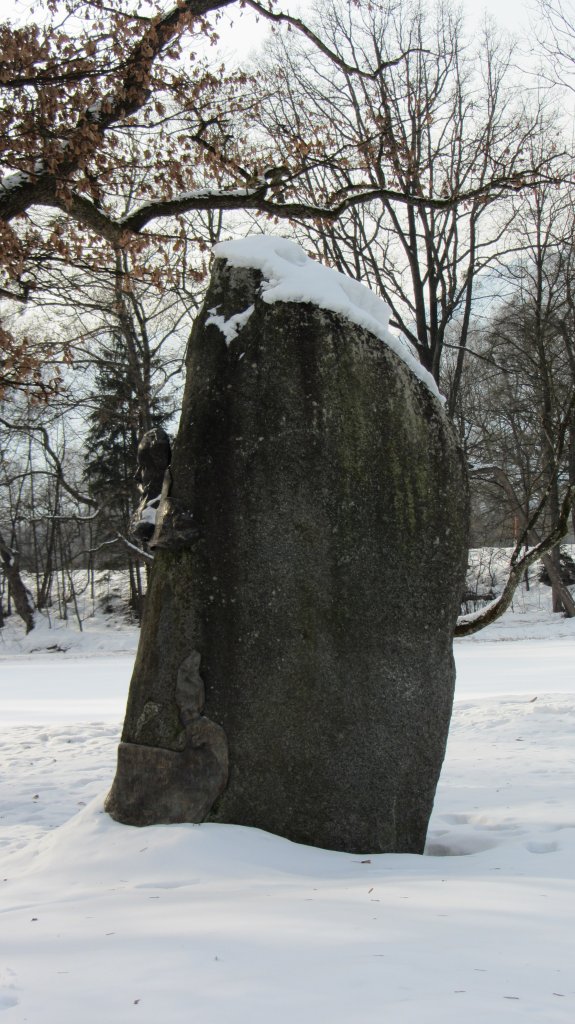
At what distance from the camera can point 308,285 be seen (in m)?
3.83

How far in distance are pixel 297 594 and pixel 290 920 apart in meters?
1.56

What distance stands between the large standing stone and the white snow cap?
5 centimetres

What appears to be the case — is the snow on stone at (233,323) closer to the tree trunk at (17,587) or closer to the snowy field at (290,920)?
the snowy field at (290,920)

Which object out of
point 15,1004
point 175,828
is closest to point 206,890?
point 175,828

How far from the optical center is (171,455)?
401 centimetres

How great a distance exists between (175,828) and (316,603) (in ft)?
3.57

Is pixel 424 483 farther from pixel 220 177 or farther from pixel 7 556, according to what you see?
pixel 7 556

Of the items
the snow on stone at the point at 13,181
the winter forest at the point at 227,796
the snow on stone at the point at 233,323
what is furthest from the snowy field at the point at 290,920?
the snow on stone at the point at 13,181

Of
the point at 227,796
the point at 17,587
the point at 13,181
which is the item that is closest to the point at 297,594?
the point at 227,796

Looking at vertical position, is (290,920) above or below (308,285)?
below

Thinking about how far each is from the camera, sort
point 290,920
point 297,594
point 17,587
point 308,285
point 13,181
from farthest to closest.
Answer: point 17,587
point 13,181
point 308,285
point 297,594
point 290,920

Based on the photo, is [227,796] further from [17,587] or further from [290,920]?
[17,587]

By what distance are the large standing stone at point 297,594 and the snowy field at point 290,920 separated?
0.24m

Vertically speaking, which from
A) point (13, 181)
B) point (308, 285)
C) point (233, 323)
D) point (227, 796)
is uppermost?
point (13, 181)
